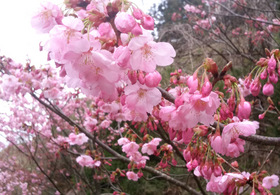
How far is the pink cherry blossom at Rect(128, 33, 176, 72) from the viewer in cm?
60

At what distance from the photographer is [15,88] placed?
89.5 inches

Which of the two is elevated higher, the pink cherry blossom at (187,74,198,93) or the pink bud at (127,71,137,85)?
the pink bud at (127,71,137,85)

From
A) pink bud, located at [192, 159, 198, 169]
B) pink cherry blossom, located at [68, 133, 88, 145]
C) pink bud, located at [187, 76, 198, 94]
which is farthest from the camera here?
pink cherry blossom, located at [68, 133, 88, 145]

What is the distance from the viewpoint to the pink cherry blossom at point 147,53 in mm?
600

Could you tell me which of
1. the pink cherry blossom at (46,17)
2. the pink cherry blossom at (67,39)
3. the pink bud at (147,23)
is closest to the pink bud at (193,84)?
the pink bud at (147,23)

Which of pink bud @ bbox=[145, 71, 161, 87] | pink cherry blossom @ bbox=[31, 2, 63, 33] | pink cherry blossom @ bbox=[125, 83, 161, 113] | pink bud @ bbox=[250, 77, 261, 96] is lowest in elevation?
pink bud @ bbox=[250, 77, 261, 96]

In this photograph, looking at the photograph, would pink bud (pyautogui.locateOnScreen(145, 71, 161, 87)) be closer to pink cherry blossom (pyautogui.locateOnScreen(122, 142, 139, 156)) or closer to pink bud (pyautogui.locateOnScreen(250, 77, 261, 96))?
pink bud (pyautogui.locateOnScreen(250, 77, 261, 96))

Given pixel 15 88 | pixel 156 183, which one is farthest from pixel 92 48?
pixel 156 183

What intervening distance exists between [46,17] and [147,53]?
350 millimetres

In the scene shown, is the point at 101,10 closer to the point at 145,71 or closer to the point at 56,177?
the point at 145,71

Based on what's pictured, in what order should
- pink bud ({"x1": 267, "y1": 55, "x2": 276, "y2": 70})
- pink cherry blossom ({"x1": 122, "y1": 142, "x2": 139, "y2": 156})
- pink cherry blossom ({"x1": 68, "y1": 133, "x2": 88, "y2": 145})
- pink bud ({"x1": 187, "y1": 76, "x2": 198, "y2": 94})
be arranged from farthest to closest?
pink cherry blossom ({"x1": 68, "y1": 133, "x2": 88, "y2": 145}) < pink cherry blossom ({"x1": 122, "y1": 142, "x2": 139, "y2": 156}) < pink bud ({"x1": 267, "y1": 55, "x2": 276, "y2": 70}) < pink bud ({"x1": 187, "y1": 76, "x2": 198, "y2": 94})

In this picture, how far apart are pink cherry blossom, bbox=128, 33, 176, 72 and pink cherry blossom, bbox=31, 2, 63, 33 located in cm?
27

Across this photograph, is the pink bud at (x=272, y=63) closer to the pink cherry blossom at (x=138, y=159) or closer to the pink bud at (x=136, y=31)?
the pink bud at (x=136, y=31)

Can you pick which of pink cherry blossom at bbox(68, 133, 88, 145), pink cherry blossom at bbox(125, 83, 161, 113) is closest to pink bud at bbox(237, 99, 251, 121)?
pink cherry blossom at bbox(125, 83, 161, 113)
